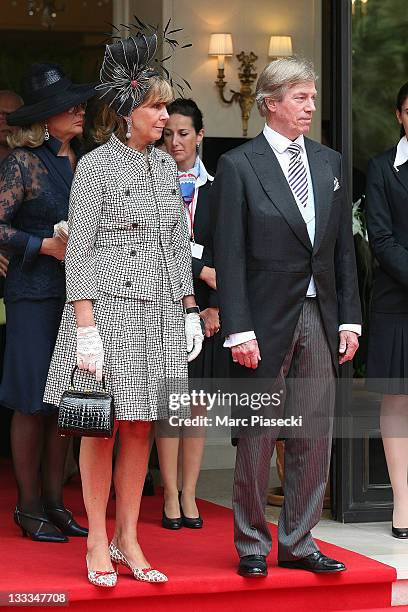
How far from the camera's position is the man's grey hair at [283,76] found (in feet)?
13.3

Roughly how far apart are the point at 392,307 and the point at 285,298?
3.75 ft

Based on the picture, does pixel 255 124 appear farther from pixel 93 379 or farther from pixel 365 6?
pixel 93 379

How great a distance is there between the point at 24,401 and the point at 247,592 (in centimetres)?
109

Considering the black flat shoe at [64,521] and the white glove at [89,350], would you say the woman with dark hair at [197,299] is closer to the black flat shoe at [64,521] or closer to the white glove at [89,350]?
the black flat shoe at [64,521]

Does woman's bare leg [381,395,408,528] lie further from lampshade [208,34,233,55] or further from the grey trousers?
lampshade [208,34,233,55]

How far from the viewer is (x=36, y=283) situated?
459cm

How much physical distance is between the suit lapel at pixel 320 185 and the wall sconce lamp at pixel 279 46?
8.83 ft

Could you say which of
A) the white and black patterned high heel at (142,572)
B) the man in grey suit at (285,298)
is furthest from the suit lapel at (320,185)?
the white and black patterned high heel at (142,572)

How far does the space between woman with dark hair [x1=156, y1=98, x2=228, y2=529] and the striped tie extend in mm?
884

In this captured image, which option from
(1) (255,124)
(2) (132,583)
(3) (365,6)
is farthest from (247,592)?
(1) (255,124)

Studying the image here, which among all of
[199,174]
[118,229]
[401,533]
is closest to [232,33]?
[199,174]

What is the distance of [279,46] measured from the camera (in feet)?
22.3

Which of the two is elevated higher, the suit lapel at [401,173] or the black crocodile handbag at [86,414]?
the suit lapel at [401,173]

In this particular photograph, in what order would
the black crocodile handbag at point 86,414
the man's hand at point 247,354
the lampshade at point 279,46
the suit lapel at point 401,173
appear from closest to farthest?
1. the black crocodile handbag at point 86,414
2. the man's hand at point 247,354
3. the suit lapel at point 401,173
4. the lampshade at point 279,46
